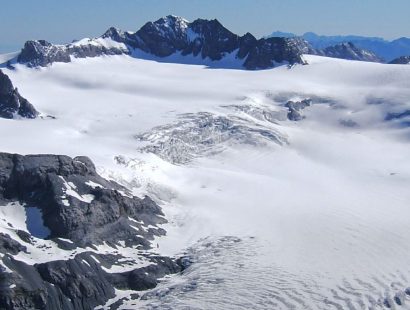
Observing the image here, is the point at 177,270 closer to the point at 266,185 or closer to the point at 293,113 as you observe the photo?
the point at 266,185

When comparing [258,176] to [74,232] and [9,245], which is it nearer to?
[74,232]

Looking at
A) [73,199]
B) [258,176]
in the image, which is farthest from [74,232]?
[258,176]

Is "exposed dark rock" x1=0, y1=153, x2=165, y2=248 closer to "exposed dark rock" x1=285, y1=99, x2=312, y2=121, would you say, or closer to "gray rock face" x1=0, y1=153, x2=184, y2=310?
"gray rock face" x1=0, y1=153, x2=184, y2=310

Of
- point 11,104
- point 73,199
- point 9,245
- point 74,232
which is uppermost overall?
point 11,104

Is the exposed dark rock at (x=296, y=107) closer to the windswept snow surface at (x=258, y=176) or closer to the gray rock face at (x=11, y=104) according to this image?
the windswept snow surface at (x=258, y=176)

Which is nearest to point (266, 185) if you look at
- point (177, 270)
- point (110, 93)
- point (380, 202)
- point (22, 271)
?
point (380, 202)

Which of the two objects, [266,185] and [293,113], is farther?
[293,113]
